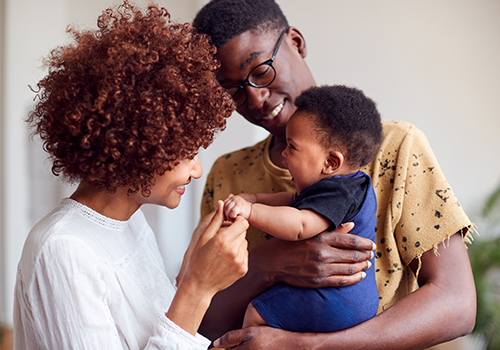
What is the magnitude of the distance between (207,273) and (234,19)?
1.01 metres

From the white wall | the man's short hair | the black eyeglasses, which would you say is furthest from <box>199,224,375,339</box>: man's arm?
the white wall

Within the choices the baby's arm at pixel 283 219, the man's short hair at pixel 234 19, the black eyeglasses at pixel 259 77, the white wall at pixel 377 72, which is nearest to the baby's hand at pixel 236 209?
the baby's arm at pixel 283 219

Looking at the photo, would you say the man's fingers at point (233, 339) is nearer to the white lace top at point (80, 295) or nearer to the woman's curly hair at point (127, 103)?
the white lace top at point (80, 295)

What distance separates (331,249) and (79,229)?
0.78 meters

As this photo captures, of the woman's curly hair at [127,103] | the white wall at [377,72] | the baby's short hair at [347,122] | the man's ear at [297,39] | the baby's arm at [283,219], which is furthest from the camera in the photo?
the white wall at [377,72]

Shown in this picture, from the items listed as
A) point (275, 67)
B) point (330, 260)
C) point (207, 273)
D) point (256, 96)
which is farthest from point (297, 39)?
point (207, 273)

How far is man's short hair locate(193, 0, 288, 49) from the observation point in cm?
154

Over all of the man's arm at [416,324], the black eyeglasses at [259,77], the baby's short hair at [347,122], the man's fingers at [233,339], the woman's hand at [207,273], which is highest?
the black eyeglasses at [259,77]

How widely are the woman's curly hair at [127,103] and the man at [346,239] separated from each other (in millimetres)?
448

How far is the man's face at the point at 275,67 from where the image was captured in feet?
5.06

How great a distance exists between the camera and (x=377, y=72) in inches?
126

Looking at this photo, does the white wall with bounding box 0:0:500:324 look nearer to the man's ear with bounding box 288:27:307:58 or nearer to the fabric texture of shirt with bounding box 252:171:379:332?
the man's ear with bounding box 288:27:307:58

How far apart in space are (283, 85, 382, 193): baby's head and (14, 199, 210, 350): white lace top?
0.66 metres

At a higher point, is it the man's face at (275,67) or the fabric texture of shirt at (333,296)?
the man's face at (275,67)
